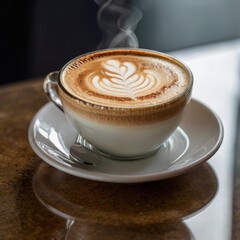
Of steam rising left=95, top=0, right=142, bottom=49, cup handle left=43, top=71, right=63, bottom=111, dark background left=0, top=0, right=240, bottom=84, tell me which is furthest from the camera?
dark background left=0, top=0, right=240, bottom=84

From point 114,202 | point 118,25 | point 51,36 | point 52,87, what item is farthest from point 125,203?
point 51,36

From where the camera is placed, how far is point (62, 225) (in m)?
0.70

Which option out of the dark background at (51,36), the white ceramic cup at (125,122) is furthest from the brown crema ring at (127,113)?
the dark background at (51,36)

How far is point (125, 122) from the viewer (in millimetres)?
736

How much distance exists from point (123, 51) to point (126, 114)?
19 centimetres

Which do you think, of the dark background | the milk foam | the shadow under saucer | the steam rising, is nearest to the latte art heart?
the milk foam

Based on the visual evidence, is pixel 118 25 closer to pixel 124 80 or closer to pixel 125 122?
pixel 124 80

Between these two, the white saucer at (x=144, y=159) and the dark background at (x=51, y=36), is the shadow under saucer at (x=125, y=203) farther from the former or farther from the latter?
the dark background at (x=51, y=36)

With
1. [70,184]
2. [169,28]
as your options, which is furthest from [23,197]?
[169,28]

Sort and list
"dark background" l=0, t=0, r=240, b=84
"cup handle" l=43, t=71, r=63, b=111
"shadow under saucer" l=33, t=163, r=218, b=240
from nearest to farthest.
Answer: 1. "shadow under saucer" l=33, t=163, r=218, b=240
2. "cup handle" l=43, t=71, r=63, b=111
3. "dark background" l=0, t=0, r=240, b=84

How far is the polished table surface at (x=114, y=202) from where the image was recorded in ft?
2.27

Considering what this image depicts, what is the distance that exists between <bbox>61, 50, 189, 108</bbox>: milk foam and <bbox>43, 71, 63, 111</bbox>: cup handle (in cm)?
3

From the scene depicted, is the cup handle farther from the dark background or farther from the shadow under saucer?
the dark background

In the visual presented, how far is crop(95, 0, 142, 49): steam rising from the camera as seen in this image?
1.11m
